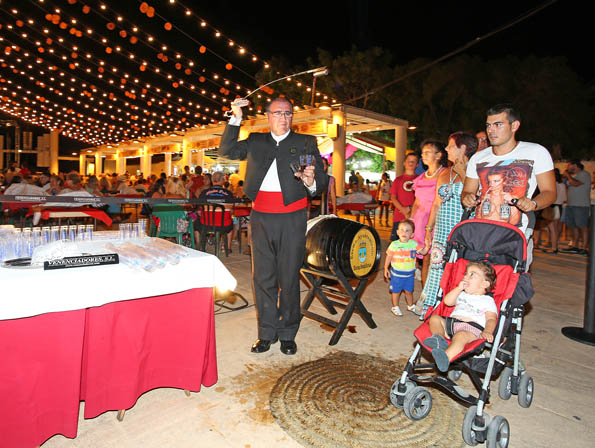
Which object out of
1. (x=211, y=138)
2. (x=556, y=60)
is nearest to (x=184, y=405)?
(x=211, y=138)

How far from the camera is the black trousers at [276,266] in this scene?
11.5ft

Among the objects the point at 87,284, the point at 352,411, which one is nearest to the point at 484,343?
A: the point at 352,411

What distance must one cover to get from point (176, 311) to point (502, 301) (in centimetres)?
211

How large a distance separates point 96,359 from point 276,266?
1.67m

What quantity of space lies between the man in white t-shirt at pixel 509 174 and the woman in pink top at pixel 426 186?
146 centimetres

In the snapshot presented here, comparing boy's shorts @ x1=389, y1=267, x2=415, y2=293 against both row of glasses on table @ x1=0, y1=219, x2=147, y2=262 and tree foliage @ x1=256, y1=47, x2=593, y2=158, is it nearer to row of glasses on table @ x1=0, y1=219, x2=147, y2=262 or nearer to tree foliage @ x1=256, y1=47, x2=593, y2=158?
row of glasses on table @ x1=0, y1=219, x2=147, y2=262

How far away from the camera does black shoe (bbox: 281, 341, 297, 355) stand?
139 inches

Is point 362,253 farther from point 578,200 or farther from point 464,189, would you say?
point 578,200

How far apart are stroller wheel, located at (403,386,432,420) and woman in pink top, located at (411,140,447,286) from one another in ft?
7.52

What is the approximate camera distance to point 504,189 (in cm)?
292

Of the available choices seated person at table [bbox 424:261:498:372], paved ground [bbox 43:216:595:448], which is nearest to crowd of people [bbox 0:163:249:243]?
paved ground [bbox 43:216:595:448]

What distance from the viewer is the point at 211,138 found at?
21.6 meters

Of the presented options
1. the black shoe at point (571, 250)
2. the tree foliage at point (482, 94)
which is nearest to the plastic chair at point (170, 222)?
the black shoe at point (571, 250)

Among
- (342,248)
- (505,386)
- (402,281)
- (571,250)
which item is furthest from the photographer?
(571,250)
